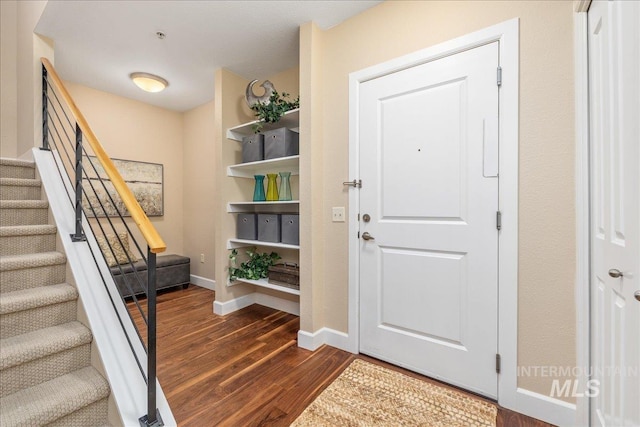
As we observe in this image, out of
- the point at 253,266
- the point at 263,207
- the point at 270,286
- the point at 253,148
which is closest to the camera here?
the point at 270,286

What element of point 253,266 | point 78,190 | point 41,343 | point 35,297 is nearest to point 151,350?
point 41,343

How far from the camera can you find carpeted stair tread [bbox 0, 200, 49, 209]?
1.71m

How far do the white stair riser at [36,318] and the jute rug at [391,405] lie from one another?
1308mm

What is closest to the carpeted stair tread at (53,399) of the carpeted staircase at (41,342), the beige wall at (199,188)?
the carpeted staircase at (41,342)

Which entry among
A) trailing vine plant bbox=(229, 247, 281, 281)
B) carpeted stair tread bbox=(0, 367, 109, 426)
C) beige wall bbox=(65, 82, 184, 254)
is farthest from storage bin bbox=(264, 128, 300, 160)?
beige wall bbox=(65, 82, 184, 254)

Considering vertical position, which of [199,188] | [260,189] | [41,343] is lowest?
[41,343]

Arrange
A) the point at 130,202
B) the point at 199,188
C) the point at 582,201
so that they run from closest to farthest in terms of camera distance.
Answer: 1. the point at 130,202
2. the point at 582,201
3. the point at 199,188

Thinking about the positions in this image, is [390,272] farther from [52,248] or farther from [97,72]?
[97,72]

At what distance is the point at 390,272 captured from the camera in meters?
1.96

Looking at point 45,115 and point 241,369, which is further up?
point 45,115

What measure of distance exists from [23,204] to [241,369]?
1.77 metres

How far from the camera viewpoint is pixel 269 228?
276 centimetres

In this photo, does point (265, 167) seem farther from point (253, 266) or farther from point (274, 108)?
point (253, 266)

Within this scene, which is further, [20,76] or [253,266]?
[253,266]
